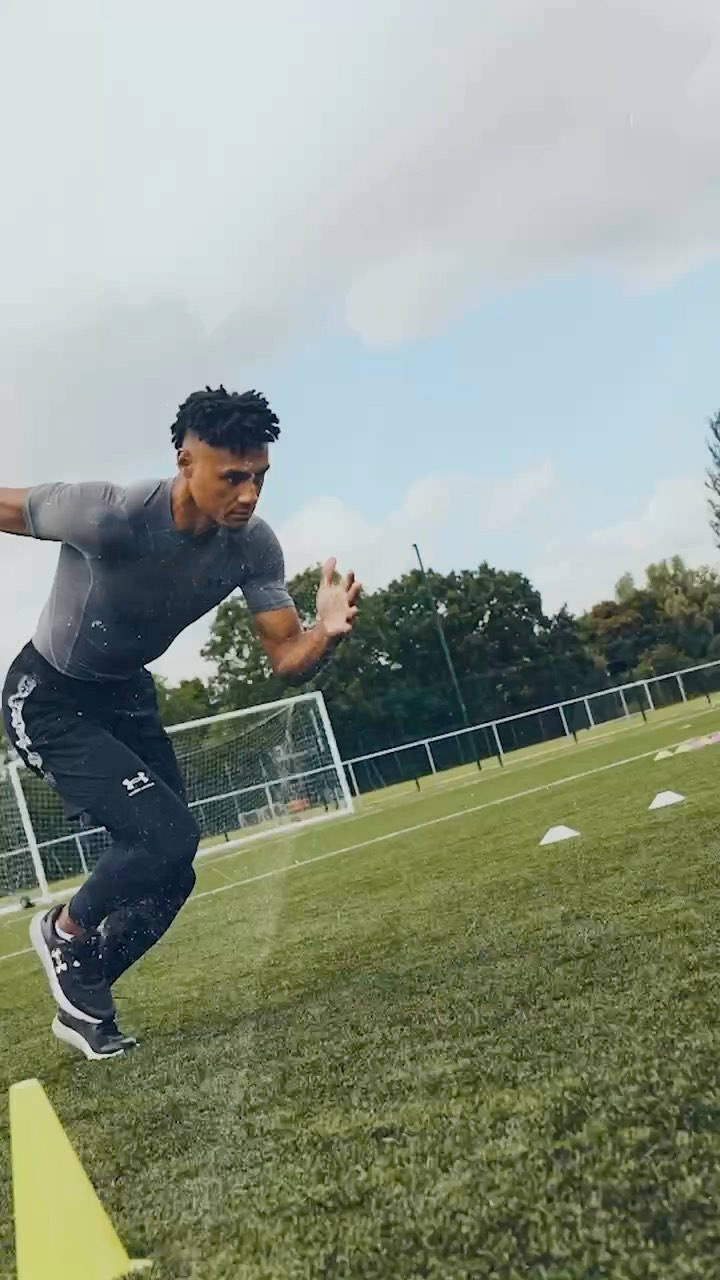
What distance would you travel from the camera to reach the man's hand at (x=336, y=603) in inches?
102

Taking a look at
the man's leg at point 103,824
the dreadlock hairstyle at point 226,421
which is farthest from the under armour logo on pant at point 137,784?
the dreadlock hairstyle at point 226,421

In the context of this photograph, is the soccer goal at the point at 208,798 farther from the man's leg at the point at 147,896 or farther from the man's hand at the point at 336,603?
the man's hand at the point at 336,603

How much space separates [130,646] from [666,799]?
3.99m

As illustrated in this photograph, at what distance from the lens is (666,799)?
6.02 m

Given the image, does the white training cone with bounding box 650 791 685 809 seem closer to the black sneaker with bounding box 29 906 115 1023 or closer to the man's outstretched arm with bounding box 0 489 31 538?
the black sneaker with bounding box 29 906 115 1023

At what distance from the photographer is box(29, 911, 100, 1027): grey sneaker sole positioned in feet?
8.77

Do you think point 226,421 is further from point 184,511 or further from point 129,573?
point 129,573

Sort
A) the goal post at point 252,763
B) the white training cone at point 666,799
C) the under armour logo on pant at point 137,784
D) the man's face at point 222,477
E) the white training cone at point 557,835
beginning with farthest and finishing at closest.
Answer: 1. the white training cone at point 666,799
2. the white training cone at point 557,835
3. the goal post at point 252,763
4. the under armour logo on pant at point 137,784
5. the man's face at point 222,477

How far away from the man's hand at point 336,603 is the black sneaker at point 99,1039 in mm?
925

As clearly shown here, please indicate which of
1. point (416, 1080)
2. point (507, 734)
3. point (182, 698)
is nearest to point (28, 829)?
point (182, 698)

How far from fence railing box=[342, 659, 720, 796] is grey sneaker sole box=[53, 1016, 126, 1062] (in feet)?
3.75

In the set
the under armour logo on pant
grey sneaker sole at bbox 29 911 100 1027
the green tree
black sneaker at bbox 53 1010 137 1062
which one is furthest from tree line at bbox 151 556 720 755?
black sneaker at bbox 53 1010 137 1062

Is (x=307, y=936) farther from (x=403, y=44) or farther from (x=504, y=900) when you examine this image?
(x=403, y=44)

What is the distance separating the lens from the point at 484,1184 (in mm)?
1447
